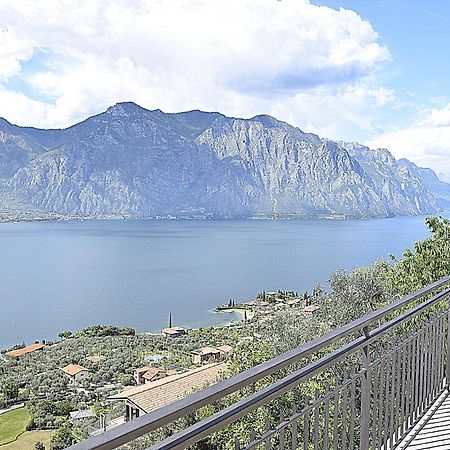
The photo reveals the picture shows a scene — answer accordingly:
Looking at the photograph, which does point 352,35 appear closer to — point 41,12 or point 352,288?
point 352,288

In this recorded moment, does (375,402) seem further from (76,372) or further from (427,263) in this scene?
(76,372)

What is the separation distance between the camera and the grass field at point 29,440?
21830 millimetres

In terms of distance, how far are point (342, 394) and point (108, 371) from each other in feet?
111

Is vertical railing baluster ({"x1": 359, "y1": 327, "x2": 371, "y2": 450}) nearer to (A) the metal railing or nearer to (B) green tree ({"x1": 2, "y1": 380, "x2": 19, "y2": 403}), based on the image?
(A) the metal railing

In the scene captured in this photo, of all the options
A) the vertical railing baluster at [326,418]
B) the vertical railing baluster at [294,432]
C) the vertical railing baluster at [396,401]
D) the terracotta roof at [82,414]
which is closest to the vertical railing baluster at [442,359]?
the vertical railing baluster at [396,401]

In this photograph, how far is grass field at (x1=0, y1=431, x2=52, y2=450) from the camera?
21830 mm

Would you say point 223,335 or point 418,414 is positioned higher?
point 418,414

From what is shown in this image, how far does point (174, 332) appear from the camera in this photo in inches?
1657

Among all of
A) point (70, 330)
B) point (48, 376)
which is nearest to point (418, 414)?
point (48, 376)

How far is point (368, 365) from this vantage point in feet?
7.23

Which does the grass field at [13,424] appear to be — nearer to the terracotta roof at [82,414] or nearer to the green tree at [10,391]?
Result: the green tree at [10,391]

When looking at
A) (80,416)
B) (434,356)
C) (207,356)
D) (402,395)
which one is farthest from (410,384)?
(207,356)

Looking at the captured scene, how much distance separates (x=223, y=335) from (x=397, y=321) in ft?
126

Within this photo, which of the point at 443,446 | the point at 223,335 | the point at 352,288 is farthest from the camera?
the point at 223,335
